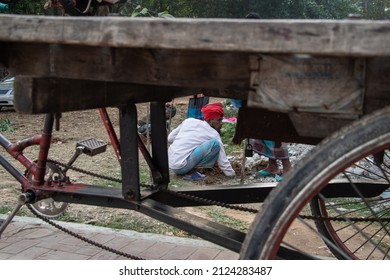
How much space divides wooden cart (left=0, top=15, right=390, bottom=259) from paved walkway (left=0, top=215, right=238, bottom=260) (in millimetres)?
1409

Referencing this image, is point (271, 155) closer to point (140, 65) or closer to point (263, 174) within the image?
point (263, 174)

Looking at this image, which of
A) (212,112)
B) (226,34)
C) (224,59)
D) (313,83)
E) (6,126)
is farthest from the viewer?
(6,126)

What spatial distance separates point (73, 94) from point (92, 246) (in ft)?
6.68

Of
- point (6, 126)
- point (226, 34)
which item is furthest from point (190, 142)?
point (6, 126)

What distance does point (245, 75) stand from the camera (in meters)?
1.77

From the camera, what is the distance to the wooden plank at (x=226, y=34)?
4.55 feet

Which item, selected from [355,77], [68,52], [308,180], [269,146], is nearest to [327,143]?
[308,180]

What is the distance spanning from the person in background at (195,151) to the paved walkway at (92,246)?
2.48m

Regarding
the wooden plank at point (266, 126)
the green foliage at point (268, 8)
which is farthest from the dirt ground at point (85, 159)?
the green foliage at point (268, 8)

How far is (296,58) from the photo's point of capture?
1621mm

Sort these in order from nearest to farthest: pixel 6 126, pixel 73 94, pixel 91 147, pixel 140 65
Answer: pixel 140 65
pixel 73 94
pixel 91 147
pixel 6 126

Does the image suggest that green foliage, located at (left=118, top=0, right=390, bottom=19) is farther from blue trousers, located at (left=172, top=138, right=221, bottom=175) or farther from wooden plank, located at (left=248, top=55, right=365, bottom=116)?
wooden plank, located at (left=248, top=55, right=365, bottom=116)

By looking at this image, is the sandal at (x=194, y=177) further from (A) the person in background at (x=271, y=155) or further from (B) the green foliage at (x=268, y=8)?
(B) the green foliage at (x=268, y=8)

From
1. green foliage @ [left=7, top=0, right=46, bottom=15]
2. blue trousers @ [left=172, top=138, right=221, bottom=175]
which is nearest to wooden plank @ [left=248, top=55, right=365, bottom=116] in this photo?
blue trousers @ [left=172, top=138, right=221, bottom=175]
